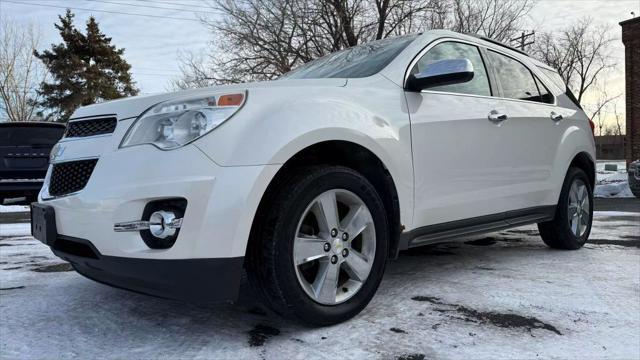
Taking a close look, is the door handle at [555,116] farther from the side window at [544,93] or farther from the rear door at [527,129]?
the side window at [544,93]

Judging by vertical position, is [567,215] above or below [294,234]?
below

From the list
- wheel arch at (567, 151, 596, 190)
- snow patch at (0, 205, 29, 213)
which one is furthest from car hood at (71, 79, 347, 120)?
snow patch at (0, 205, 29, 213)

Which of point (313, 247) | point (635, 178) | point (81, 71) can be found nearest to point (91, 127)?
point (313, 247)

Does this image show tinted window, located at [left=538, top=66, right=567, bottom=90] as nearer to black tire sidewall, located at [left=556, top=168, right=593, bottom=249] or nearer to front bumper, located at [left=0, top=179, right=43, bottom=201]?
black tire sidewall, located at [left=556, top=168, right=593, bottom=249]

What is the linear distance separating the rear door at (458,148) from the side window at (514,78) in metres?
0.21

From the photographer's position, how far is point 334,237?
2439 millimetres

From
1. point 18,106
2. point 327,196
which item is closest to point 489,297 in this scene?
point 327,196

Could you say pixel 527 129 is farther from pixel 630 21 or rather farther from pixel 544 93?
pixel 630 21

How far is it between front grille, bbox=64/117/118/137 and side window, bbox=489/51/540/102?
2759mm

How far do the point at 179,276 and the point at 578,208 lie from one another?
12.3ft

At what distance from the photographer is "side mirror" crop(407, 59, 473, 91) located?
2.79 meters

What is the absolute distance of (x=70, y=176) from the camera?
2477 millimetres

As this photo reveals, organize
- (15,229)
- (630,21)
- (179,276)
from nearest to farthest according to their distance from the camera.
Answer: (179,276) < (15,229) < (630,21)

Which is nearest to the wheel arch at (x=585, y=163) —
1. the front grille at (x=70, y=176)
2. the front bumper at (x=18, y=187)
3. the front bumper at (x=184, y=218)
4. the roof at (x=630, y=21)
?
the front bumper at (x=184, y=218)
